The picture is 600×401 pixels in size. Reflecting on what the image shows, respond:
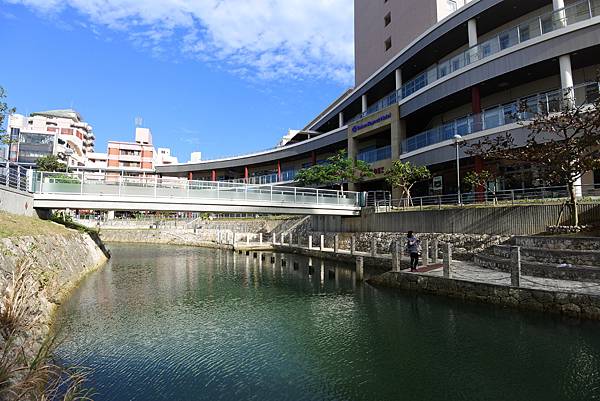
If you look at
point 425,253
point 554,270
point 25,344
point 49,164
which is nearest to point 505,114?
point 425,253

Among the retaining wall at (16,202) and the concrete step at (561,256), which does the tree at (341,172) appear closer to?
the concrete step at (561,256)

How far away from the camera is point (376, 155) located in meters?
34.1

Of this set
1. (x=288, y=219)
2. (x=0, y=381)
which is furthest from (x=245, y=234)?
(x=0, y=381)

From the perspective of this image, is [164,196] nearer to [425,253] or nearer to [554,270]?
[425,253]

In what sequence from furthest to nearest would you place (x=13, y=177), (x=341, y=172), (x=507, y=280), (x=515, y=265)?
(x=341, y=172) < (x=13, y=177) < (x=507, y=280) < (x=515, y=265)

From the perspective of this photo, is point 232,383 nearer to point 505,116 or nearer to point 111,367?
point 111,367

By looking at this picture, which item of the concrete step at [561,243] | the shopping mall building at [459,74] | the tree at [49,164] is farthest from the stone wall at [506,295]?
the tree at [49,164]

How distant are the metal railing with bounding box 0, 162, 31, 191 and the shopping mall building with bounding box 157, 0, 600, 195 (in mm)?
23410

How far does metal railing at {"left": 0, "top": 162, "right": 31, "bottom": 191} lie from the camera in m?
16.1

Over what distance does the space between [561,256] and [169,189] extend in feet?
63.7

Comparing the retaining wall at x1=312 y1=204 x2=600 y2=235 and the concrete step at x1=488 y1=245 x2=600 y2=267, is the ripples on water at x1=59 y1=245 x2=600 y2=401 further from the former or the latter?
the retaining wall at x1=312 y1=204 x2=600 y2=235

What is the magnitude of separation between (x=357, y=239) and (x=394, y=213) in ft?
13.9

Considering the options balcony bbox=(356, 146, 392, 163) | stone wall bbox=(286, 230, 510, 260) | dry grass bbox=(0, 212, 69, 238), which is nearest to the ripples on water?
dry grass bbox=(0, 212, 69, 238)

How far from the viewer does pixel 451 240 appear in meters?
19.4
